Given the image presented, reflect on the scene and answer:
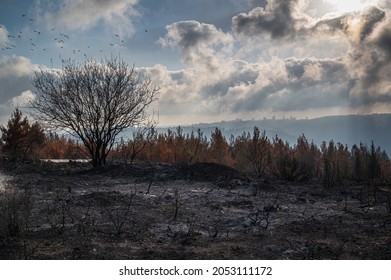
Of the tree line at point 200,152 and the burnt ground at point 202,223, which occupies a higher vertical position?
the tree line at point 200,152

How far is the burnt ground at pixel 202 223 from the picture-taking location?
5664mm

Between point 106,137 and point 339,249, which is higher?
point 106,137

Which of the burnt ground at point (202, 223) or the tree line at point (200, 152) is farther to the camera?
the tree line at point (200, 152)

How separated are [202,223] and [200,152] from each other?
55.5 meters

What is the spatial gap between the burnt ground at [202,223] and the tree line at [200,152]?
15.1 ft

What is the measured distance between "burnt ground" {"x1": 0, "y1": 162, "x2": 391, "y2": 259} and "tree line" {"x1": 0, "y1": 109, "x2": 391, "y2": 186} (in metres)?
4.60

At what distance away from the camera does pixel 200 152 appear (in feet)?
207

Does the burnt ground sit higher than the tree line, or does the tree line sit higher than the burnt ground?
the tree line

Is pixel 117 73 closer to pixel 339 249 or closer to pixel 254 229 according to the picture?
pixel 254 229

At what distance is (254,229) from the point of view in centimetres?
716

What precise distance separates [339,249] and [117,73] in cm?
1604

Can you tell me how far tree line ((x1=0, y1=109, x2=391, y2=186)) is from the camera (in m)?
18.0
